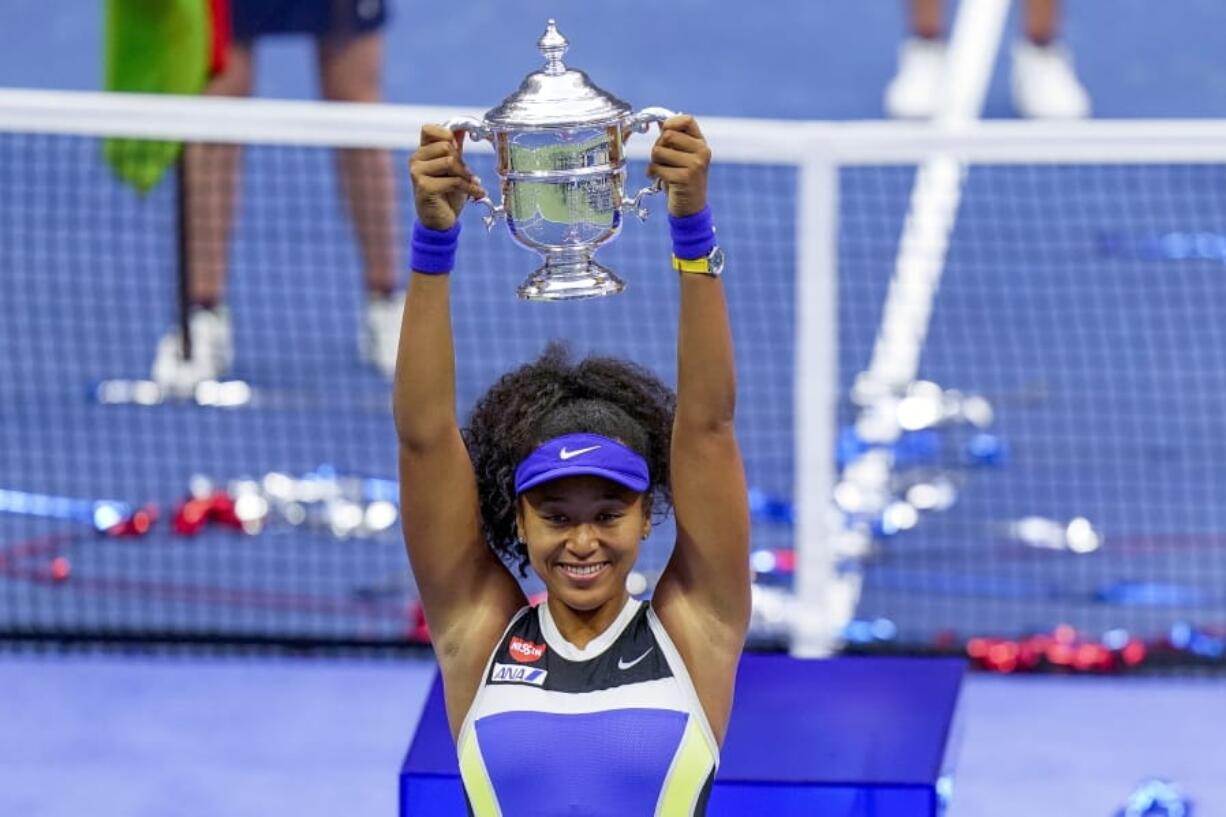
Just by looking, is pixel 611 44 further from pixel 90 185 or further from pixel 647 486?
pixel 647 486

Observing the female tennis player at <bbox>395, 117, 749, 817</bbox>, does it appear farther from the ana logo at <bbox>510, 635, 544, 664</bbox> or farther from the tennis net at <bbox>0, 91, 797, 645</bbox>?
the tennis net at <bbox>0, 91, 797, 645</bbox>

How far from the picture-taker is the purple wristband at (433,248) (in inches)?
153

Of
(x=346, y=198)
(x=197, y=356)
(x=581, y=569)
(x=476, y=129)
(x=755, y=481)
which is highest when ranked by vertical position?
(x=346, y=198)

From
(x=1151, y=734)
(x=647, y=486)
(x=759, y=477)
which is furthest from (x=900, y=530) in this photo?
(x=647, y=486)

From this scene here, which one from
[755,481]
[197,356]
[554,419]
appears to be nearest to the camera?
[554,419]

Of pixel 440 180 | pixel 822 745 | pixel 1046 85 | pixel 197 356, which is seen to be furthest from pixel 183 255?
pixel 1046 85

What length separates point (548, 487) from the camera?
400cm

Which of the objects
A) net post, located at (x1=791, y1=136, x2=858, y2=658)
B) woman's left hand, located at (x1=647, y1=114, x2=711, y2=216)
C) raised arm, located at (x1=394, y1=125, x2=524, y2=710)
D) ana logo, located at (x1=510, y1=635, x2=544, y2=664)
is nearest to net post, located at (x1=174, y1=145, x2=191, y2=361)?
net post, located at (x1=791, y1=136, x2=858, y2=658)

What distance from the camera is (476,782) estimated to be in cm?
398

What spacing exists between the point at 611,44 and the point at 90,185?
12.3 feet

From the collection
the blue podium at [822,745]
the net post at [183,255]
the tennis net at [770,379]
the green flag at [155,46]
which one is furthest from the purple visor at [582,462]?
the green flag at [155,46]

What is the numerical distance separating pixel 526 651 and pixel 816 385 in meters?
2.70

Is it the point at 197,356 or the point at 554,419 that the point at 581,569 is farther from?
the point at 197,356

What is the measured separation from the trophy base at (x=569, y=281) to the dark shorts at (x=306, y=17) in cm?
523
